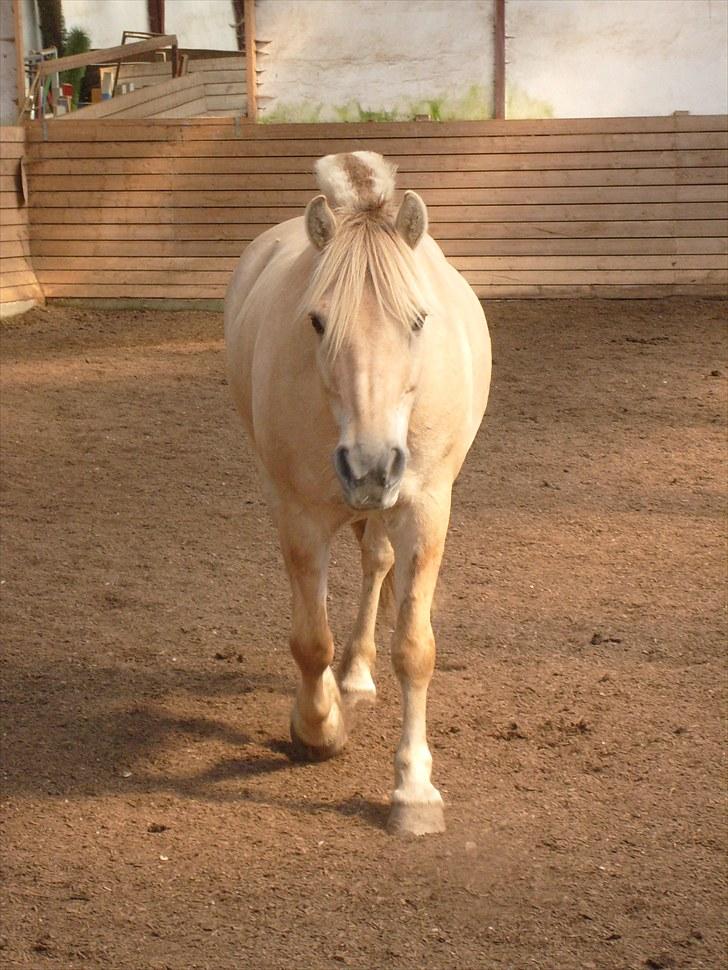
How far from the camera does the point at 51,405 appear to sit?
29.2ft

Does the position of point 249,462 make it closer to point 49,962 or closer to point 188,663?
point 188,663

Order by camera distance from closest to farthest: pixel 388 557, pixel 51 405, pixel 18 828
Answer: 1. pixel 18 828
2. pixel 388 557
3. pixel 51 405

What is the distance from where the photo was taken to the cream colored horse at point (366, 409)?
10.1ft

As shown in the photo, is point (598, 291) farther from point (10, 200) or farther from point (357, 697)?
point (357, 697)

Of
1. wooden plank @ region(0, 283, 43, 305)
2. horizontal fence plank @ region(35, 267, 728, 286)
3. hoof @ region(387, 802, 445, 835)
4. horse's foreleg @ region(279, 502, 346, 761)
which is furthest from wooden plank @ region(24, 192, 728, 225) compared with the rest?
hoof @ region(387, 802, 445, 835)

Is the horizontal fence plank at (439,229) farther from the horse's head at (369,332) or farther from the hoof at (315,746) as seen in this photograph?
the horse's head at (369,332)

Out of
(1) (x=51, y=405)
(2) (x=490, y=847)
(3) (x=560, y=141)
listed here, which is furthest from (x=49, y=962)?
(3) (x=560, y=141)

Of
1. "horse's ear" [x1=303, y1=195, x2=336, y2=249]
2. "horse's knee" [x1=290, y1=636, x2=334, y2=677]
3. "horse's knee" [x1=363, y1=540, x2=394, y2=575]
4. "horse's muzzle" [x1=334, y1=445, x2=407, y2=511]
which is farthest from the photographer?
"horse's knee" [x1=363, y1=540, x2=394, y2=575]

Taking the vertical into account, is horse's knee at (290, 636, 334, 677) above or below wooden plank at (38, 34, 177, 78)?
below

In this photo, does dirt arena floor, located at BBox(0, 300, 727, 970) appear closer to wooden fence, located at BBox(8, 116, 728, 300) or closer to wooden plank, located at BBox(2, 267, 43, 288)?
wooden fence, located at BBox(8, 116, 728, 300)

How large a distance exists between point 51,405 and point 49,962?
21.1 feet

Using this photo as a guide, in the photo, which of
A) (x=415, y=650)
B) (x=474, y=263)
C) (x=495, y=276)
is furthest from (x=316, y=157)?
(x=415, y=650)

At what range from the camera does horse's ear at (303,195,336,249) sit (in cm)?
322

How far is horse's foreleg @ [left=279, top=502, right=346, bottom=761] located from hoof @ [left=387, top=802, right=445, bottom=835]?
1.51 ft
